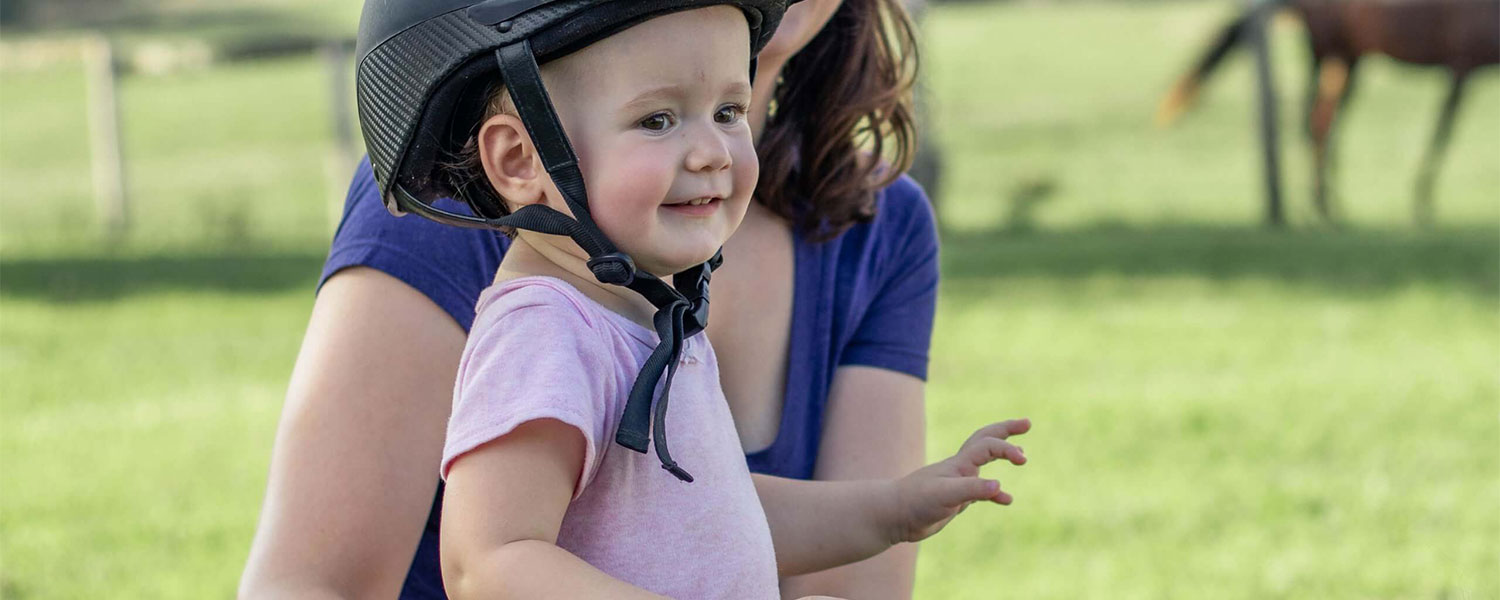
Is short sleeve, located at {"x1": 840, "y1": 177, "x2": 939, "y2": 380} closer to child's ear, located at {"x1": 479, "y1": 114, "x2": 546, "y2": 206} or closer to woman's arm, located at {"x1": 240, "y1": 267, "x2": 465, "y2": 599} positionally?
woman's arm, located at {"x1": 240, "y1": 267, "x2": 465, "y2": 599}

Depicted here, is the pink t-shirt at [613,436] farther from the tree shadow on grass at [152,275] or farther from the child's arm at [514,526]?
the tree shadow on grass at [152,275]

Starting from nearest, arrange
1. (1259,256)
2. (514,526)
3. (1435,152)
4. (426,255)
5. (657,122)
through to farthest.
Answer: (514,526) < (657,122) < (426,255) < (1259,256) < (1435,152)

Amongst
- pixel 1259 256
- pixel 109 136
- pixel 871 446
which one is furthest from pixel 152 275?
pixel 871 446

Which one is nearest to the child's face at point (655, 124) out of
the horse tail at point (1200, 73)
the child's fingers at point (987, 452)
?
the child's fingers at point (987, 452)

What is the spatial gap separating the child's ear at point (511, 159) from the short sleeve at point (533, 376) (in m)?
0.10

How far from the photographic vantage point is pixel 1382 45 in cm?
1148

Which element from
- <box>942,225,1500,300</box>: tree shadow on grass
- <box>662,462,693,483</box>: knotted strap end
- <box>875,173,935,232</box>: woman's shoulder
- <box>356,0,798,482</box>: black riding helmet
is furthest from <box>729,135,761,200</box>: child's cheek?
<box>942,225,1500,300</box>: tree shadow on grass

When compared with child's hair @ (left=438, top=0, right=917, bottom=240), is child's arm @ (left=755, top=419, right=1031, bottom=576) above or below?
below

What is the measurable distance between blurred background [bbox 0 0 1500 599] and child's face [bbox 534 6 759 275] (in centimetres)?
300

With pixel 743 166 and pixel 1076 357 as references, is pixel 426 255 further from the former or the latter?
pixel 1076 357

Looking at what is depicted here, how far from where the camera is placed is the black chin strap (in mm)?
1377

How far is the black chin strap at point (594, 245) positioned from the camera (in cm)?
138

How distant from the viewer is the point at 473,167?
60.3 inches

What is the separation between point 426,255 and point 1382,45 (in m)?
10.8
